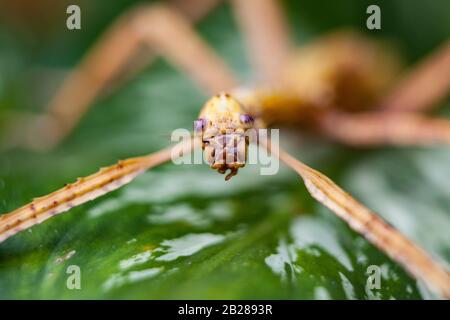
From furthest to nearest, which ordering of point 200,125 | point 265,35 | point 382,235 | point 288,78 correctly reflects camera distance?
point 265,35 < point 288,78 < point 200,125 < point 382,235

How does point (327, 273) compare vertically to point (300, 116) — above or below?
below

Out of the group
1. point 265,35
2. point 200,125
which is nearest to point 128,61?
point 265,35

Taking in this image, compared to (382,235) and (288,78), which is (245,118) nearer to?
(382,235)

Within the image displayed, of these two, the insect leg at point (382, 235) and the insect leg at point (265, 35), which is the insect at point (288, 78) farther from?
the insect leg at point (382, 235)

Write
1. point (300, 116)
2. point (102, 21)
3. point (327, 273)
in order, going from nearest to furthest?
point (327, 273)
point (300, 116)
point (102, 21)

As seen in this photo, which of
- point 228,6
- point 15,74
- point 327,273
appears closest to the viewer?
point 327,273

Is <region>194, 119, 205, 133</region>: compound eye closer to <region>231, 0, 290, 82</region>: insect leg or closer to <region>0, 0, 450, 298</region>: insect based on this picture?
<region>0, 0, 450, 298</region>: insect

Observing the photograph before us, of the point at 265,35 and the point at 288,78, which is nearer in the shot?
the point at 288,78

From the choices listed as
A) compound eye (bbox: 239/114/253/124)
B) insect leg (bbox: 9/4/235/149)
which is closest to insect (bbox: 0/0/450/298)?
insect leg (bbox: 9/4/235/149)

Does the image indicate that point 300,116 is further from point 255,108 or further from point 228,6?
point 228,6

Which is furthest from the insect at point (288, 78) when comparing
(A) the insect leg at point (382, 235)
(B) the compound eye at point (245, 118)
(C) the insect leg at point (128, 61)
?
(A) the insect leg at point (382, 235)
